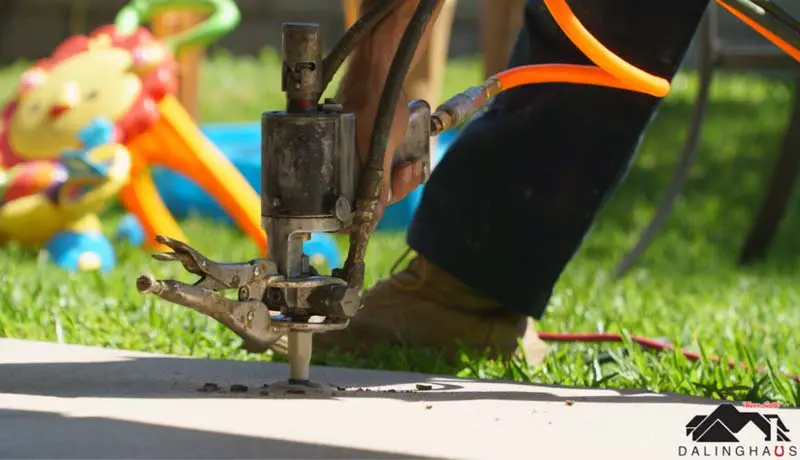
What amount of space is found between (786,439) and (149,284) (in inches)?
34.9

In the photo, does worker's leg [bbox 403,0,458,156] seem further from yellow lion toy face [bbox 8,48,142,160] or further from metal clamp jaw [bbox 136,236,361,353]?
metal clamp jaw [bbox 136,236,361,353]

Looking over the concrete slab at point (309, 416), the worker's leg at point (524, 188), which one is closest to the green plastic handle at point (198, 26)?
the worker's leg at point (524, 188)

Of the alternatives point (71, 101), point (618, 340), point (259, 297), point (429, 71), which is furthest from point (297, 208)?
point (429, 71)

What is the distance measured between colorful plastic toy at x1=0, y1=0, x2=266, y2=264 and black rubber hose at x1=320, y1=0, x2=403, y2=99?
6.87 feet

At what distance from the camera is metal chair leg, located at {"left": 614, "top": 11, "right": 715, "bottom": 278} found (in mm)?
4230

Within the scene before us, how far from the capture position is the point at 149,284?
186 centimetres

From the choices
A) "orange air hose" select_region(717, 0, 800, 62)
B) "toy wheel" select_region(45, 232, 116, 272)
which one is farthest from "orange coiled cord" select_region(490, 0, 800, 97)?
"toy wheel" select_region(45, 232, 116, 272)

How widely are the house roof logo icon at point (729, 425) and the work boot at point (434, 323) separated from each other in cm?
72

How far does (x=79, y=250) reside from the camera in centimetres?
416

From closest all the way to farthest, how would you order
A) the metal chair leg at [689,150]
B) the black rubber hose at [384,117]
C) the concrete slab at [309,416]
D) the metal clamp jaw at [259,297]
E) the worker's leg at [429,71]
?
the concrete slab at [309,416] → the metal clamp jaw at [259,297] → the black rubber hose at [384,117] → the metal chair leg at [689,150] → the worker's leg at [429,71]

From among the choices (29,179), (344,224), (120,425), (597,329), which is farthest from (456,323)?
(29,179)

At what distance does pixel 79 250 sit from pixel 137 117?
0.42 m

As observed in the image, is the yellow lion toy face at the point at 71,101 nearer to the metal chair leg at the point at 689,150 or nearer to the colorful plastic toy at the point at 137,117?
the colorful plastic toy at the point at 137,117

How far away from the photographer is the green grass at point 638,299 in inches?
105
